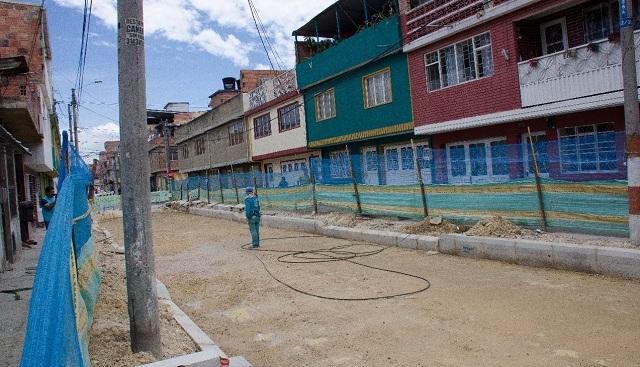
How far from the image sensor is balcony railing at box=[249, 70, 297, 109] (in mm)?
26656

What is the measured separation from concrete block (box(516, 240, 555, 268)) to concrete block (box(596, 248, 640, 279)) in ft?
2.52

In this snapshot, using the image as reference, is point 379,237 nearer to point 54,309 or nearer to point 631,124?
point 631,124

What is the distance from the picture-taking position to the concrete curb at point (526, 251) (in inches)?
273

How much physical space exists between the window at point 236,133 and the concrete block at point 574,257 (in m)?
27.7

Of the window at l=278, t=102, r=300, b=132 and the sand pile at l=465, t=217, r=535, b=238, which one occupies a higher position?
the window at l=278, t=102, r=300, b=132

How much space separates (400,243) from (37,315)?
936 cm

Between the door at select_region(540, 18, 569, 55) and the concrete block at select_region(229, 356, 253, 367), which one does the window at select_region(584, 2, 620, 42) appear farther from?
the concrete block at select_region(229, 356, 253, 367)

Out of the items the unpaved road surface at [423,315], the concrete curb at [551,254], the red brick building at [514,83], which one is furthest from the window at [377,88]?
the unpaved road surface at [423,315]

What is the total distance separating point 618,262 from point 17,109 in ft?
40.4

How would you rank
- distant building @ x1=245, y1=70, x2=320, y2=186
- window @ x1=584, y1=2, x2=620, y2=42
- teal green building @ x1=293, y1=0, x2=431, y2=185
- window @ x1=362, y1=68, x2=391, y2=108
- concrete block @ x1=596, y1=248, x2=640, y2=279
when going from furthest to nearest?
distant building @ x1=245, y1=70, x2=320, y2=186, window @ x1=362, y1=68, x2=391, y2=108, teal green building @ x1=293, y1=0, x2=431, y2=185, window @ x1=584, y1=2, x2=620, y2=42, concrete block @ x1=596, y1=248, x2=640, y2=279

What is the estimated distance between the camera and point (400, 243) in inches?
433

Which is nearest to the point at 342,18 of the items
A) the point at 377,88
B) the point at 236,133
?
the point at 377,88

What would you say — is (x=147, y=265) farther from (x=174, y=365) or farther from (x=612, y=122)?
(x=612, y=122)

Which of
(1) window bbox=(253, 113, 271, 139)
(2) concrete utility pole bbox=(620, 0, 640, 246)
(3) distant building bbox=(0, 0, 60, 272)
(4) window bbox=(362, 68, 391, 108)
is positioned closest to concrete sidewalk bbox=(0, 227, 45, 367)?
(3) distant building bbox=(0, 0, 60, 272)
